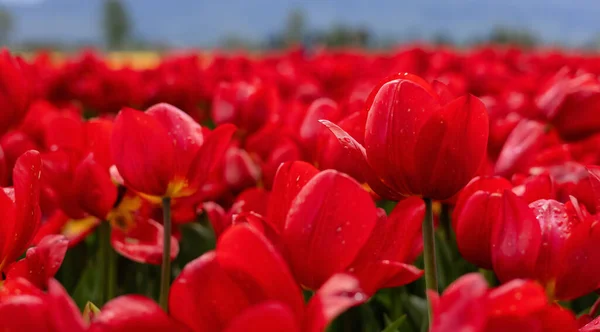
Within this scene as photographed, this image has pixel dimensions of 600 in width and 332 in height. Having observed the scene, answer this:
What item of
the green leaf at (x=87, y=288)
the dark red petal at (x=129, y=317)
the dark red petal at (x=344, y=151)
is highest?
the dark red petal at (x=129, y=317)

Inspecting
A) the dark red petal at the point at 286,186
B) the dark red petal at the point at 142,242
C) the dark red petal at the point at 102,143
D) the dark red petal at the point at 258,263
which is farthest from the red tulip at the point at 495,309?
the dark red petal at the point at 102,143

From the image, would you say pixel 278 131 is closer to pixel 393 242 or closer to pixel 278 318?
pixel 393 242

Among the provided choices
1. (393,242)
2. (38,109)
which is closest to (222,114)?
(38,109)

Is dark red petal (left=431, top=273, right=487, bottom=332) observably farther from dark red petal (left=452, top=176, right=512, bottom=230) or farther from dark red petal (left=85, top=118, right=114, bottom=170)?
dark red petal (left=85, top=118, right=114, bottom=170)

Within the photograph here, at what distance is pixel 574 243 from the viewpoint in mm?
674

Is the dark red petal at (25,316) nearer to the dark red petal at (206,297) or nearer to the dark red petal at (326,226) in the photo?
the dark red petal at (206,297)

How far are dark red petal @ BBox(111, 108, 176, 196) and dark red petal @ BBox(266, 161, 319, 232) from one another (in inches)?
8.1

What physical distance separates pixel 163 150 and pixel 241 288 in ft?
1.08

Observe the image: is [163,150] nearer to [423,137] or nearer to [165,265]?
[165,265]

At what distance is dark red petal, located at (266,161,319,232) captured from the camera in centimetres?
A: 65

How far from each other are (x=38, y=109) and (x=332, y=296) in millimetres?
1479

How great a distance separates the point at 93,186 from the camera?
3.17 ft

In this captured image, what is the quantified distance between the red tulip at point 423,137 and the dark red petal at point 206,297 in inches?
9.1

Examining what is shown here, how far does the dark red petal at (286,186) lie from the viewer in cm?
65
